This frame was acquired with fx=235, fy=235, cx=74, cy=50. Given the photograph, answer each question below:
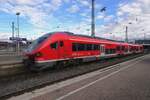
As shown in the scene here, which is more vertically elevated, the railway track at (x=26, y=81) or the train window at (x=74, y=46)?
the train window at (x=74, y=46)

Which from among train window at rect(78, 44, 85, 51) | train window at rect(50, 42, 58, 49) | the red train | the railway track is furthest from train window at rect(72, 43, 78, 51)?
train window at rect(50, 42, 58, 49)

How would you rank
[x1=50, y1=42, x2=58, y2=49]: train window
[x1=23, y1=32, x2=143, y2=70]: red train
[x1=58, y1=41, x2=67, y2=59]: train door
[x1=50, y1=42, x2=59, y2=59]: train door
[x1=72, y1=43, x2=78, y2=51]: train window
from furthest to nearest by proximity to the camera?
[x1=72, y1=43, x2=78, y2=51]: train window < [x1=58, y1=41, x2=67, y2=59]: train door < [x1=50, y1=42, x2=58, y2=49]: train window < [x1=50, y1=42, x2=59, y2=59]: train door < [x1=23, y1=32, x2=143, y2=70]: red train

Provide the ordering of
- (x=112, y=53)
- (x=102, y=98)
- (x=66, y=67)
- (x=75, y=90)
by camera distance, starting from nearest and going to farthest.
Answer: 1. (x=102, y=98)
2. (x=75, y=90)
3. (x=66, y=67)
4. (x=112, y=53)

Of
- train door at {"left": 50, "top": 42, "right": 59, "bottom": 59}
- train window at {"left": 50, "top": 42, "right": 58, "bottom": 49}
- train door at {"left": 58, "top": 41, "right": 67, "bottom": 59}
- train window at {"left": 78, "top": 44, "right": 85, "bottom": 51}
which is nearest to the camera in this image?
train door at {"left": 50, "top": 42, "right": 59, "bottom": 59}

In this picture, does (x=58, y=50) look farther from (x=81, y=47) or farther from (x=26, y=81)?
(x=26, y=81)

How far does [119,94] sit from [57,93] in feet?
8.35

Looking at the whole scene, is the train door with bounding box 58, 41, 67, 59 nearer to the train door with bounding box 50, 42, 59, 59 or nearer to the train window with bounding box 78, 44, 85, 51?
the train door with bounding box 50, 42, 59, 59

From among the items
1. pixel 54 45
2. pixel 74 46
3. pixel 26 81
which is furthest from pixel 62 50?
pixel 26 81

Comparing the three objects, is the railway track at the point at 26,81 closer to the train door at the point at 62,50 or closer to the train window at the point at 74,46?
the train door at the point at 62,50

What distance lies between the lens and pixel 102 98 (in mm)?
8758

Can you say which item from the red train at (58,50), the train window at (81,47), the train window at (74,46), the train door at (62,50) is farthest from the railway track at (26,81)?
the train window at (81,47)

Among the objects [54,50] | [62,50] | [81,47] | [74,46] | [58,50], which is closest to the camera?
[54,50]

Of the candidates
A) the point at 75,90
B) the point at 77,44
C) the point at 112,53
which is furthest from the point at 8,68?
the point at 112,53

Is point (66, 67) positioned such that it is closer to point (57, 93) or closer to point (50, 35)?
point (50, 35)
